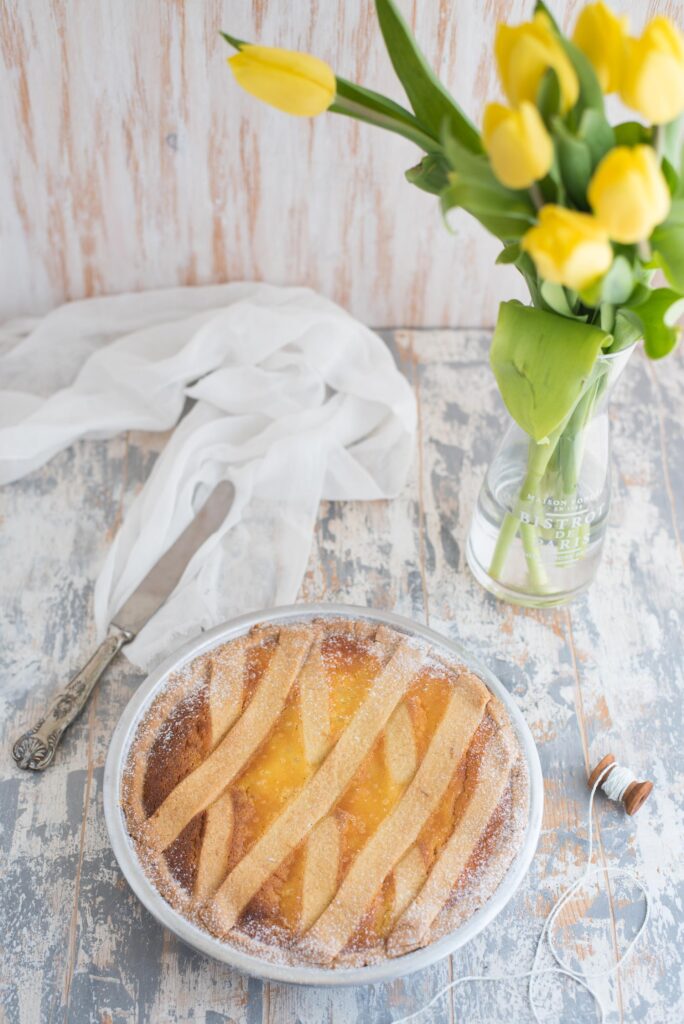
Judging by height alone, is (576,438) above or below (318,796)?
above

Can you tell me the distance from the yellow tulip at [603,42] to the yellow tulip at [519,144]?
82 millimetres

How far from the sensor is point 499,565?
1096mm

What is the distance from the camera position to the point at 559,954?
0.88 metres

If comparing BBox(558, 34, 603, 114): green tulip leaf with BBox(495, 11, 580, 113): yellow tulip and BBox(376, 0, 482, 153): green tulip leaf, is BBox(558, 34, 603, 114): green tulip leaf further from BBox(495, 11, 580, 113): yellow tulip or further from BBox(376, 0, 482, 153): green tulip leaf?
BBox(376, 0, 482, 153): green tulip leaf

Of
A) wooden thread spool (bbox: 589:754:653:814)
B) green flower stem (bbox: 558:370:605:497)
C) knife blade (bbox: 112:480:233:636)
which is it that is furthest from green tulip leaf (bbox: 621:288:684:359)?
knife blade (bbox: 112:480:233:636)

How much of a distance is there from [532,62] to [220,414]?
694mm

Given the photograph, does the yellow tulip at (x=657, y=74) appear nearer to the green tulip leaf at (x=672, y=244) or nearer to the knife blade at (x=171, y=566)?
A: the green tulip leaf at (x=672, y=244)

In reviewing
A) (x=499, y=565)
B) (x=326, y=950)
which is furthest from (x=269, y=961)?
(x=499, y=565)

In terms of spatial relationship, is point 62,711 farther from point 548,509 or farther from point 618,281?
point 618,281

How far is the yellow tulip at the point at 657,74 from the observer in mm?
631

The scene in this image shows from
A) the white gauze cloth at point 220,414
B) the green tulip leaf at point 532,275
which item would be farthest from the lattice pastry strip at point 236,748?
the green tulip leaf at point 532,275

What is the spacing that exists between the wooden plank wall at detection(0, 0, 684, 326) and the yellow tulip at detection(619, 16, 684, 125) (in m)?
0.57

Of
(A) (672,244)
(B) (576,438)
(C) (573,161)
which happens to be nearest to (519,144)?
(C) (573,161)

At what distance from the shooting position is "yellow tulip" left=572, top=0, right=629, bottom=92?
68cm
